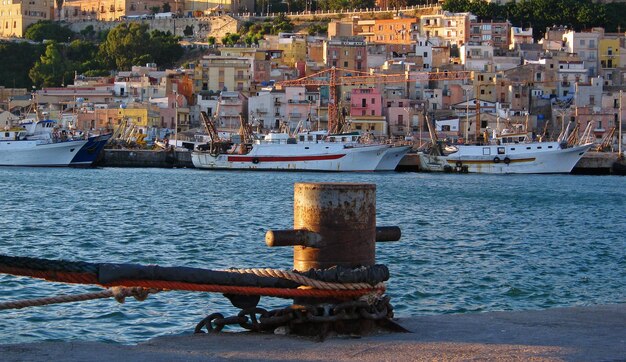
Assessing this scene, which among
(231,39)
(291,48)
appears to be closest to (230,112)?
(291,48)

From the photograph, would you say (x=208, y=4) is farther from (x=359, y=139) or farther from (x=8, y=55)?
(x=359, y=139)

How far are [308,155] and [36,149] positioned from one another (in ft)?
42.8

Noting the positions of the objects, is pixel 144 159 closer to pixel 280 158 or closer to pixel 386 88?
pixel 280 158

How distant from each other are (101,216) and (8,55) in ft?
253

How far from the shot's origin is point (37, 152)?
62.6m

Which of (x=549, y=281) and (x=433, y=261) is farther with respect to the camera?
(x=433, y=261)

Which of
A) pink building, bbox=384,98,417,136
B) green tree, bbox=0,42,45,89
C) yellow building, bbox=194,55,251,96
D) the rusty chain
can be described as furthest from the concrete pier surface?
green tree, bbox=0,42,45,89

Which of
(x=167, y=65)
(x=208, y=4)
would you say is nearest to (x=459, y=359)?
(x=167, y=65)

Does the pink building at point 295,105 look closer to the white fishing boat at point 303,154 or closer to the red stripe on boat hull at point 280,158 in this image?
the white fishing boat at point 303,154

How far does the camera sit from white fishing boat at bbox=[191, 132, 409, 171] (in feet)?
200

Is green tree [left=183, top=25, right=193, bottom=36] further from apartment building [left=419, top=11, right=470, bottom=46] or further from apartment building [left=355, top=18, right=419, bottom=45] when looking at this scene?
apartment building [left=419, top=11, right=470, bottom=46]

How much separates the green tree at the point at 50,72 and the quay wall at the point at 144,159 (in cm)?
3015

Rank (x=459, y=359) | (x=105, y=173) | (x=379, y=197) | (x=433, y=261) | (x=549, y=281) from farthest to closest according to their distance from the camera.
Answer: (x=105, y=173) < (x=379, y=197) < (x=433, y=261) < (x=549, y=281) < (x=459, y=359)

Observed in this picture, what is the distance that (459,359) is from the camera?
6.60m
